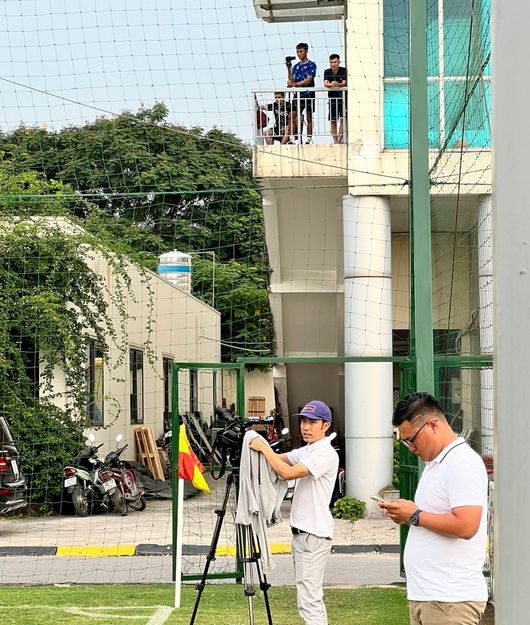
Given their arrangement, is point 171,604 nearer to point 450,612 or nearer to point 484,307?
point 484,307

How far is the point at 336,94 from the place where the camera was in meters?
15.1

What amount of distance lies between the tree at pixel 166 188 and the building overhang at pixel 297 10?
6.40 feet

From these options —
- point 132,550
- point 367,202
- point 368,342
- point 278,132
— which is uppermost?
point 278,132

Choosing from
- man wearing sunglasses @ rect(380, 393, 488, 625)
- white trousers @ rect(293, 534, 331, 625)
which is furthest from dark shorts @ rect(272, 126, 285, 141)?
man wearing sunglasses @ rect(380, 393, 488, 625)

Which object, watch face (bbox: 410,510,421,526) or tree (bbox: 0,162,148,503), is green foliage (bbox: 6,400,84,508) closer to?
tree (bbox: 0,162,148,503)

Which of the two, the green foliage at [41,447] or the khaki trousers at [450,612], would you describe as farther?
the green foliage at [41,447]

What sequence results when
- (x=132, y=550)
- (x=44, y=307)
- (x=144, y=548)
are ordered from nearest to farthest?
(x=132, y=550) < (x=144, y=548) < (x=44, y=307)

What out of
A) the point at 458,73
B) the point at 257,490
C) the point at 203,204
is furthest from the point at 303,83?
the point at 257,490

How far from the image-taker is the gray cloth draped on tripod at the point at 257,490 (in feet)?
21.6

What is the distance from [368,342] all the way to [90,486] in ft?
14.0

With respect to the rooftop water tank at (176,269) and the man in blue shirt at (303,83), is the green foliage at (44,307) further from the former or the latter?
the rooftop water tank at (176,269)

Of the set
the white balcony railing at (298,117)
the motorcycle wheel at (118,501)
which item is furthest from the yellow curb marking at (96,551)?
the white balcony railing at (298,117)

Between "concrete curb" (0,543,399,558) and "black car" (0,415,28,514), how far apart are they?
786 mm

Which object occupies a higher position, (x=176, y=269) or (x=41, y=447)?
(x=176, y=269)
